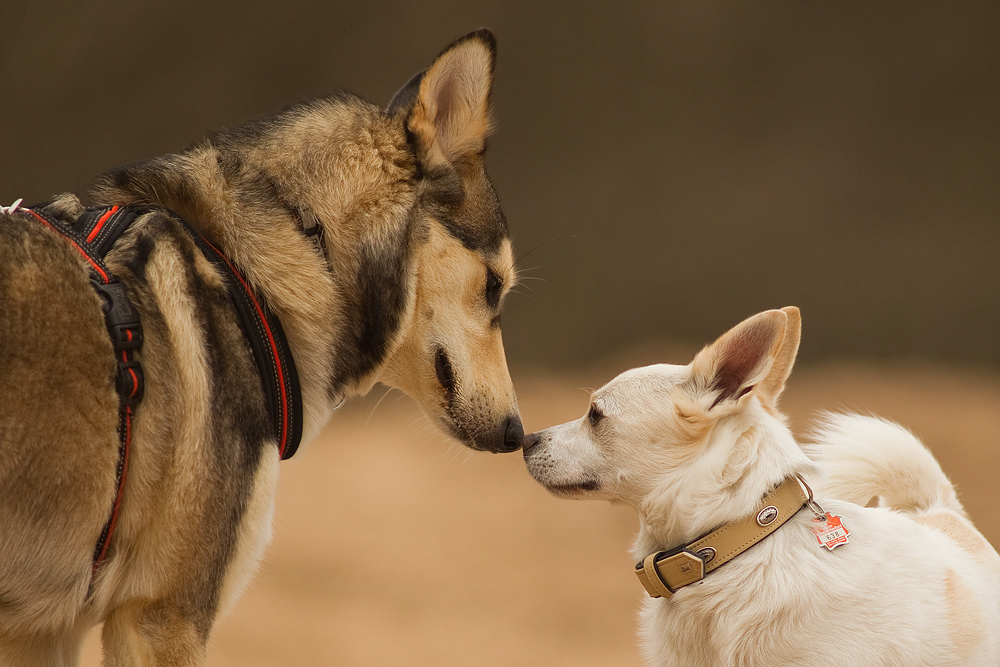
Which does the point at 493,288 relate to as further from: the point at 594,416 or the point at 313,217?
the point at 313,217

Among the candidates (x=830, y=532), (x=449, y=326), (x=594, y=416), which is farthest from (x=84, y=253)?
(x=830, y=532)

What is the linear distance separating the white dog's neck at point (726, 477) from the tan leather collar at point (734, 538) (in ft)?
0.07

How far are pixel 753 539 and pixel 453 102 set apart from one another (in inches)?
51.8

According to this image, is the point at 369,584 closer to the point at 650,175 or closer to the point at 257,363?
the point at 257,363

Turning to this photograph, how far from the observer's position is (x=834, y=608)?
2.10 meters

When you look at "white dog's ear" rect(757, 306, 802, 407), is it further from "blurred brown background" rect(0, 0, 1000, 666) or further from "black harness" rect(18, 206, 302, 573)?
"blurred brown background" rect(0, 0, 1000, 666)

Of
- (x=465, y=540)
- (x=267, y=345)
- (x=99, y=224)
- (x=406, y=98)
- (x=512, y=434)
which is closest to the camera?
(x=99, y=224)

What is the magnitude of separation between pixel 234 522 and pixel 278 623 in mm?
3693

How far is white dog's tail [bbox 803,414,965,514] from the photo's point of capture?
2.59m

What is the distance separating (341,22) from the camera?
8.54 meters

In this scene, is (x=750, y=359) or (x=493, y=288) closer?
(x=750, y=359)

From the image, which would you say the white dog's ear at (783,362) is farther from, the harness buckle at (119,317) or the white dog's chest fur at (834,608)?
the harness buckle at (119,317)

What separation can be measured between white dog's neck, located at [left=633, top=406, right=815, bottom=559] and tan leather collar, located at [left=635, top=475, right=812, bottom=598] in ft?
0.07

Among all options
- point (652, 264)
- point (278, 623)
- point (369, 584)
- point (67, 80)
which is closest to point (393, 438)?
point (369, 584)
